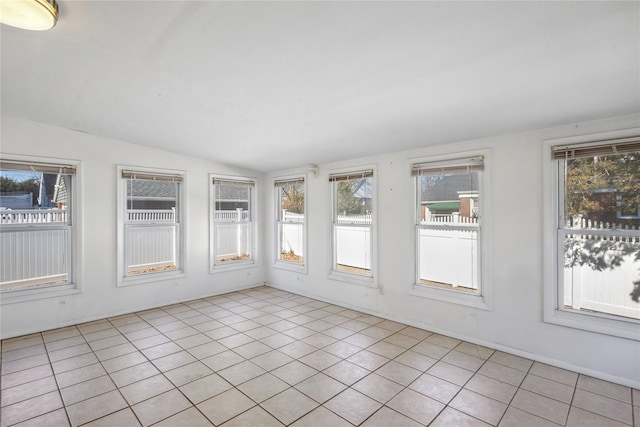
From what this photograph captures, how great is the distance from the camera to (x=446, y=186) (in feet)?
12.0

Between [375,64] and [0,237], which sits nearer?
[375,64]

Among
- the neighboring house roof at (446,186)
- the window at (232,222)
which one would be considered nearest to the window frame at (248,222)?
the window at (232,222)

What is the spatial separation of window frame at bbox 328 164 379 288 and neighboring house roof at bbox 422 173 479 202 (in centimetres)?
68

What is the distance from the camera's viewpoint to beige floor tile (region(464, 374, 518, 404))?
7.92ft

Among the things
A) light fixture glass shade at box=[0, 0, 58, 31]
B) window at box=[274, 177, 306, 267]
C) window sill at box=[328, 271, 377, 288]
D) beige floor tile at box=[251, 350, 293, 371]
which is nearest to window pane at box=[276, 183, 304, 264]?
window at box=[274, 177, 306, 267]

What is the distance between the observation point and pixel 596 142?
2.71 metres

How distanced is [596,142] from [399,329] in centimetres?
263

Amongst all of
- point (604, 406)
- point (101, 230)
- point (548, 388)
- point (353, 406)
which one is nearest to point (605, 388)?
point (604, 406)

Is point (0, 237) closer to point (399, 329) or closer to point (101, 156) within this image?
point (101, 156)

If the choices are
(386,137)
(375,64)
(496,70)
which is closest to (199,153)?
(386,137)

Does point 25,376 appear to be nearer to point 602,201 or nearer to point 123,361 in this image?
point 123,361

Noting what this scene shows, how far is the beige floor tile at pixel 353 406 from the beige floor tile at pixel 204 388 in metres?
0.85

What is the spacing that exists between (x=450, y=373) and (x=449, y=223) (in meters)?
1.58

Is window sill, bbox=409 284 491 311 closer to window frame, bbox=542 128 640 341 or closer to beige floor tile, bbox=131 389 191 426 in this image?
window frame, bbox=542 128 640 341
